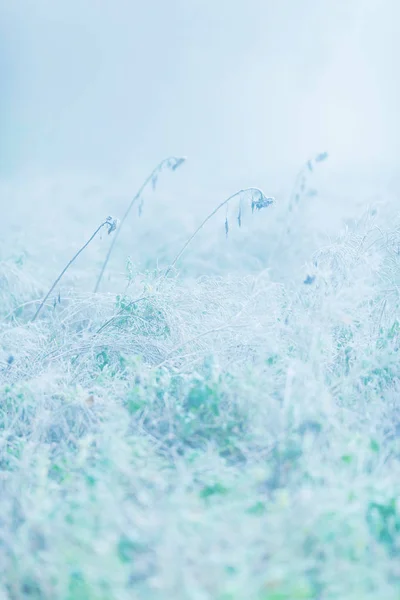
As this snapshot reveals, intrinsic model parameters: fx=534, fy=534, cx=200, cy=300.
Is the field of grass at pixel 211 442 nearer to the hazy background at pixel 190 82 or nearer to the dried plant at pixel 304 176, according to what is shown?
the dried plant at pixel 304 176

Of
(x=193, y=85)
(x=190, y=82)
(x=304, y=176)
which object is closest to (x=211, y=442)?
(x=304, y=176)

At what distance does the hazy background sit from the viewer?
1598 cm

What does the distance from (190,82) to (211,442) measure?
18.9 metres

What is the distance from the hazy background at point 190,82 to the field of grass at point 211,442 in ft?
39.5

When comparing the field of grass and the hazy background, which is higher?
the hazy background

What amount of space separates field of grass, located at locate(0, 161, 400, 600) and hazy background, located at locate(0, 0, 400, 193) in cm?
1203

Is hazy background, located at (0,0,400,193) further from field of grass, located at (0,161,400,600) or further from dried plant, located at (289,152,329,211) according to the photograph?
field of grass, located at (0,161,400,600)

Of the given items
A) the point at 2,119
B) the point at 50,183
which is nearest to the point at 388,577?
the point at 50,183

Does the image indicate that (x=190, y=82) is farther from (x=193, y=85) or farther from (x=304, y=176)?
(x=304, y=176)

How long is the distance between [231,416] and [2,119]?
57.5 ft

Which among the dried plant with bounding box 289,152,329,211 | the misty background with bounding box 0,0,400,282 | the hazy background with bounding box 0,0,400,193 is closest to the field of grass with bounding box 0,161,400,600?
the dried plant with bounding box 289,152,329,211

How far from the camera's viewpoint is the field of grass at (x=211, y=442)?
192 centimetres

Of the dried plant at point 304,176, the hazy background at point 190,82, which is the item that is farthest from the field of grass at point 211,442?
the hazy background at point 190,82

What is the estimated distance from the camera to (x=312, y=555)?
6.50ft
